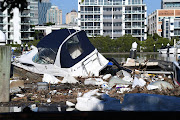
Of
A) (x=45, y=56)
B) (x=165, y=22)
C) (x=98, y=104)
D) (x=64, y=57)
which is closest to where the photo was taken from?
(x=98, y=104)

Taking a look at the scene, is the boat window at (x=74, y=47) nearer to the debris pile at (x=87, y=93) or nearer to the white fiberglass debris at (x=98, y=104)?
the debris pile at (x=87, y=93)

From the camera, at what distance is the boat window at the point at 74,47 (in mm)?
16594

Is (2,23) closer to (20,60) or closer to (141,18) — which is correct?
(141,18)

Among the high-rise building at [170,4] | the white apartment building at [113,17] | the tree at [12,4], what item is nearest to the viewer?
the tree at [12,4]

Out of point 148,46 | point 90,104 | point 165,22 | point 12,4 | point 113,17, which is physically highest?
point 113,17

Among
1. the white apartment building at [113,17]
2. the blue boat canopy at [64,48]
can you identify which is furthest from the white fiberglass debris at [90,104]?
the white apartment building at [113,17]

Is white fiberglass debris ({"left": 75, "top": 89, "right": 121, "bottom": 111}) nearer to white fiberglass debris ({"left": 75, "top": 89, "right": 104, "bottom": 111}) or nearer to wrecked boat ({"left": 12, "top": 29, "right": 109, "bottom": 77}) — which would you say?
white fiberglass debris ({"left": 75, "top": 89, "right": 104, "bottom": 111})

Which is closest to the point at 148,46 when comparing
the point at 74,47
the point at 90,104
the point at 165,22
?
the point at 165,22

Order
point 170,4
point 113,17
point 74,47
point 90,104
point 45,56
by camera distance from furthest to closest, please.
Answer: point 170,4 < point 113,17 < point 74,47 < point 45,56 < point 90,104

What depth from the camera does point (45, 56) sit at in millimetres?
16656

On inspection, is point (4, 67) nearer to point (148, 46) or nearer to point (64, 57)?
point (64, 57)

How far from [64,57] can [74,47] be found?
4.22 feet

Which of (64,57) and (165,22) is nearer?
(64,57)

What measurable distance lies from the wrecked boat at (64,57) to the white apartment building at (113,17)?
2397 inches
